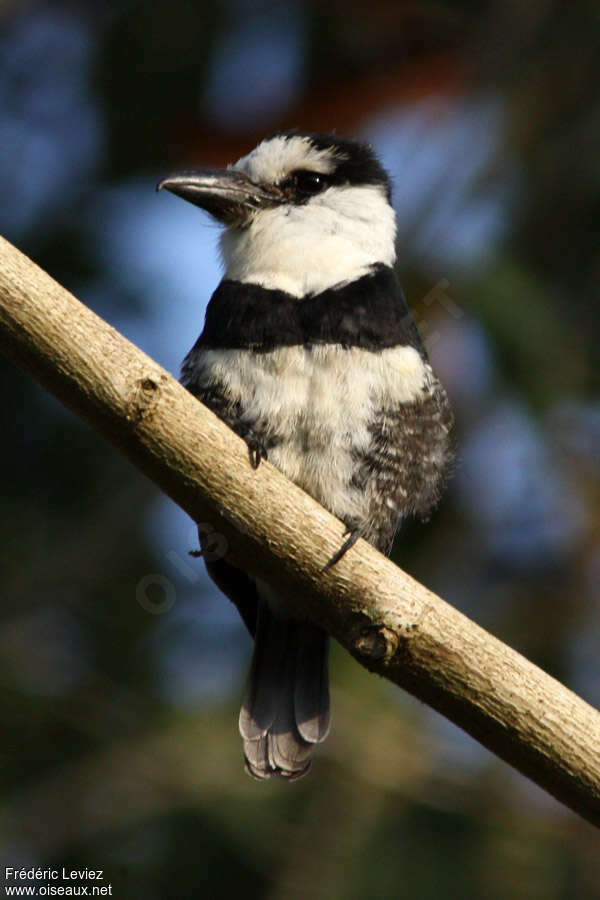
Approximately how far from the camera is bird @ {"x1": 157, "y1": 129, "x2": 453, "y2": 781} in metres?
2.61

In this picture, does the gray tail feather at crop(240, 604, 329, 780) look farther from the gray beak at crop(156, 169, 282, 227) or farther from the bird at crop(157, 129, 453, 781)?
the gray beak at crop(156, 169, 282, 227)

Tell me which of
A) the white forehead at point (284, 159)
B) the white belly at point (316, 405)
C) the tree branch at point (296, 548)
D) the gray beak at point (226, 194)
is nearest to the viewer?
the tree branch at point (296, 548)

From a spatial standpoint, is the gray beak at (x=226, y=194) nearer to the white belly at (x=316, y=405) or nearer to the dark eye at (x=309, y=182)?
the dark eye at (x=309, y=182)

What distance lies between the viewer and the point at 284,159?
3.01 metres

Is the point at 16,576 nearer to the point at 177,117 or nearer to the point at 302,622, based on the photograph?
the point at 302,622

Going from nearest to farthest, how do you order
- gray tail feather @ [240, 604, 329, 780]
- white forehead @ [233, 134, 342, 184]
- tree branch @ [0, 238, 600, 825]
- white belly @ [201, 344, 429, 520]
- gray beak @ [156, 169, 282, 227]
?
tree branch @ [0, 238, 600, 825]
white belly @ [201, 344, 429, 520]
gray tail feather @ [240, 604, 329, 780]
gray beak @ [156, 169, 282, 227]
white forehead @ [233, 134, 342, 184]

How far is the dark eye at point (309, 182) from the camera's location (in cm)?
303

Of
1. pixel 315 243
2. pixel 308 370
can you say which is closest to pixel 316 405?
pixel 308 370

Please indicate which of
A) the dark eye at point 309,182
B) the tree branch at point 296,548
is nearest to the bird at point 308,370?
the dark eye at point 309,182

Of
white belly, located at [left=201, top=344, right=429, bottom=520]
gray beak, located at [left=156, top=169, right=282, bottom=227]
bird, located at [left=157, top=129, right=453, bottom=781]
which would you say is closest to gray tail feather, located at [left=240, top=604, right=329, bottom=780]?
bird, located at [left=157, top=129, right=453, bottom=781]

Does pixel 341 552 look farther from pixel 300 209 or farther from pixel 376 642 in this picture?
pixel 300 209

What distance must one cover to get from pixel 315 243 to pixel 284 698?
1.01 m

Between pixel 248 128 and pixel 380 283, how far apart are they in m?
1.40

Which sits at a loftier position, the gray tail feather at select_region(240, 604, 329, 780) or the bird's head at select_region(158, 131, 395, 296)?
the bird's head at select_region(158, 131, 395, 296)
